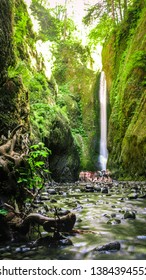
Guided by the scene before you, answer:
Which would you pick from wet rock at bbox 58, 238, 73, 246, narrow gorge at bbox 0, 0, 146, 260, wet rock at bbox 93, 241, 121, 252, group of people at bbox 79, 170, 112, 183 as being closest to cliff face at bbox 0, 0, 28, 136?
narrow gorge at bbox 0, 0, 146, 260

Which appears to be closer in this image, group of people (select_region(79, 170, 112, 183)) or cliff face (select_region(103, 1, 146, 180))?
cliff face (select_region(103, 1, 146, 180))

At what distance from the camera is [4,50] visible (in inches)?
198

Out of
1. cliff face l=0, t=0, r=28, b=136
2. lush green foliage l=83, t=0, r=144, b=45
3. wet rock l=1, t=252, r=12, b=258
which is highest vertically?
lush green foliage l=83, t=0, r=144, b=45

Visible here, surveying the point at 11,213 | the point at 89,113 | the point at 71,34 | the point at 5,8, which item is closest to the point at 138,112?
the point at 5,8

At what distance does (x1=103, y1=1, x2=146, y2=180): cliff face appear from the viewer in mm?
12648

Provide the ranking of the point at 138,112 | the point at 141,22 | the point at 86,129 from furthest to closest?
the point at 86,129, the point at 141,22, the point at 138,112

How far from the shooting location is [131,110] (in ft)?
49.6

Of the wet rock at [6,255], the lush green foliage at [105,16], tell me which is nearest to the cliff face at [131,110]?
the lush green foliage at [105,16]

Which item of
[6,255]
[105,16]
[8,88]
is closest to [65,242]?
[6,255]

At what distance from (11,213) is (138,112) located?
38.2 ft

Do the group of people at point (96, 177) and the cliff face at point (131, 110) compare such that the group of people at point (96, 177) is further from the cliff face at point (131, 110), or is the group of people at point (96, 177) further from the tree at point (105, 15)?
the tree at point (105, 15)

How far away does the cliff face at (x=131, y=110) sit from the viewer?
41.5 feet

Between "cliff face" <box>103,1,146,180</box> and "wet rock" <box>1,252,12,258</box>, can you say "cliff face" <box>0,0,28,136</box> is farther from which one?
"cliff face" <box>103,1,146,180</box>
